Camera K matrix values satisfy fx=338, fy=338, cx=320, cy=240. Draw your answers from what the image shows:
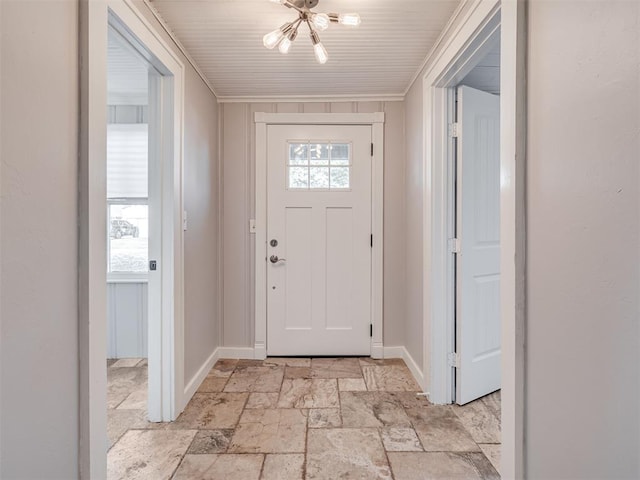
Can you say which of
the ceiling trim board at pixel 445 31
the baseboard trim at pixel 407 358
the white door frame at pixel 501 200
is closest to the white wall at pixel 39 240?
the white door frame at pixel 501 200

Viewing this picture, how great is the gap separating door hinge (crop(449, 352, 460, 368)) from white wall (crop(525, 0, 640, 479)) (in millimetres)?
973

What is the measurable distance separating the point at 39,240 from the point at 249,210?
192 centimetres

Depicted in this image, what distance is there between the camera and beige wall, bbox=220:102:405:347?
2.86 m

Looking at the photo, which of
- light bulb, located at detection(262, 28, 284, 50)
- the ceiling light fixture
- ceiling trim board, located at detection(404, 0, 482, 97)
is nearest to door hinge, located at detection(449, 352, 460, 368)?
ceiling trim board, located at detection(404, 0, 482, 97)

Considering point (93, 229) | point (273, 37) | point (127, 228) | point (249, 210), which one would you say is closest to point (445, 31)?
point (273, 37)

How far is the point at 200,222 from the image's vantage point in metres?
2.45

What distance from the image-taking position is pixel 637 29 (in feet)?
2.55

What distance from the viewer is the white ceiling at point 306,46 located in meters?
1.72

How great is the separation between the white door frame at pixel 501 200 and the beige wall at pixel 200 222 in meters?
1.56

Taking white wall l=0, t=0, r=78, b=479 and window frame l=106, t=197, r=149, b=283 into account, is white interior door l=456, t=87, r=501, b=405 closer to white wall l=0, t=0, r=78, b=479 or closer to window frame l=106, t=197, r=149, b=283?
white wall l=0, t=0, r=78, b=479

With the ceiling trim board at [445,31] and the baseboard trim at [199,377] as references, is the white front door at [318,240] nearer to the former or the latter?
the baseboard trim at [199,377]

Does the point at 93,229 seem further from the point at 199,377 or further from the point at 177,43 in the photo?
the point at 199,377

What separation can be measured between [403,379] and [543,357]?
1543 mm

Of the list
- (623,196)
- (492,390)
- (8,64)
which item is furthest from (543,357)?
(8,64)
